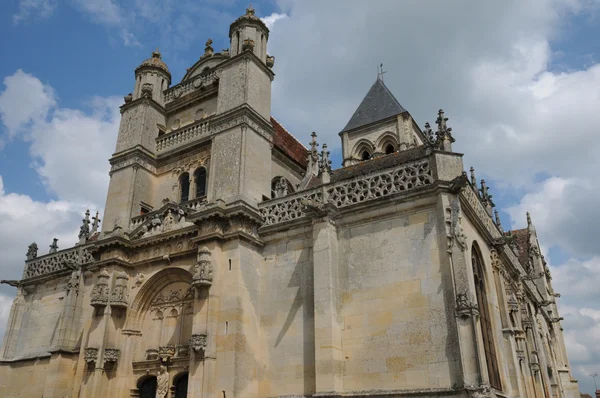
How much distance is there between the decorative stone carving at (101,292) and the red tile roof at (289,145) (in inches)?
293

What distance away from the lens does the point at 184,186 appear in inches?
740

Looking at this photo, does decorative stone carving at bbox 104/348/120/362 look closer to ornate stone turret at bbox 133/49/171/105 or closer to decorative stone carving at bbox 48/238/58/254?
decorative stone carving at bbox 48/238/58/254

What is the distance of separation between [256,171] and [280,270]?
3.45m

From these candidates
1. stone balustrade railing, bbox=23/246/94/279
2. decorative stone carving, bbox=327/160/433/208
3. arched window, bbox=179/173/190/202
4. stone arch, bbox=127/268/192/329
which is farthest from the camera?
→ stone balustrade railing, bbox=23/246/94/279

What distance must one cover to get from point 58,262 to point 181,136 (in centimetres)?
701

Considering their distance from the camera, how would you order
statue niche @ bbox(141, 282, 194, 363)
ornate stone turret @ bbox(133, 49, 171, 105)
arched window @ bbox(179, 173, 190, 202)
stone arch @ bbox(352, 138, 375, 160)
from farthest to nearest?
stone arch @ bbox(352, 138, 375, 160)
ornate stone turret @ bbox(133, 49, 171, 105)
arched window @ bbox(179, 173, 190, 202)
statue niche @ bbox(141, 282, 194, 363)

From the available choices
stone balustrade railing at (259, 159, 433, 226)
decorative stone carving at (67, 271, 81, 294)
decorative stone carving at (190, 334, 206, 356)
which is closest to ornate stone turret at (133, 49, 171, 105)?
decorative stone carving at (67, 271, 81, 294)

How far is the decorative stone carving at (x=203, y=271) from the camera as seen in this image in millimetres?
14141

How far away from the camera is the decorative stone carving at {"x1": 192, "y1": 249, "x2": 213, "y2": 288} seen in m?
14.1

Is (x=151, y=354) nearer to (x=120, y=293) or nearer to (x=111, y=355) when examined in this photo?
(x=111, y=355)

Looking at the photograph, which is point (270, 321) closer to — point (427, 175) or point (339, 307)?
point (339, 307)

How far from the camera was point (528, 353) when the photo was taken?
1781 centimetres

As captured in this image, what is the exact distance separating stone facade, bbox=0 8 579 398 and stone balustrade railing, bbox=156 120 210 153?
0.07 meters

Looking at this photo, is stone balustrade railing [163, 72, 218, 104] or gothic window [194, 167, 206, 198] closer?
gothic window [194, 167, 206, 198]
